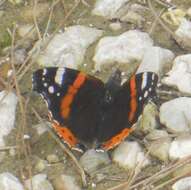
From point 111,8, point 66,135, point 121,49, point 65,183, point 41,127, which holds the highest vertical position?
point 111,8

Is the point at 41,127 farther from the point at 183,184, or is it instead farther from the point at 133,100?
the point at 183,184

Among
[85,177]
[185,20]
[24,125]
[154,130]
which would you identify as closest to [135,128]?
[154,130]

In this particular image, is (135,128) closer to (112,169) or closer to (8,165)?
(112,169)

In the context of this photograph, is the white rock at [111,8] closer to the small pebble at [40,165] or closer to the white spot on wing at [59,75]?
the white spot on wing at [59,75]

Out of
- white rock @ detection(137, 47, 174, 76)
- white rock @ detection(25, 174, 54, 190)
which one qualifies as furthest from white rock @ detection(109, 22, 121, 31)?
white rock @ detection(25, 174, 54, 190)

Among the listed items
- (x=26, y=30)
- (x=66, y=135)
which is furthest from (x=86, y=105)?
(x=26, y=30)

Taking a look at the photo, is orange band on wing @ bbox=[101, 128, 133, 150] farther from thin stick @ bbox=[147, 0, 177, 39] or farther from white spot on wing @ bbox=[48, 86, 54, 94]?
thin stick @ bbox=[147, 0, 177, 39]
